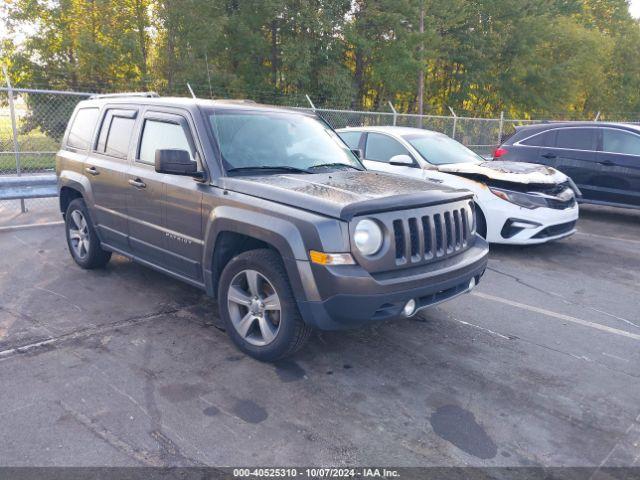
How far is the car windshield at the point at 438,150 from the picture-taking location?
25.2ft

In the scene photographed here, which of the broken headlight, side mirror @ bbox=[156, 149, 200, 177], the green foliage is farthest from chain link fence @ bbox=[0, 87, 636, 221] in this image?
side mirror @ bbox=[156, 149, 200, 177]

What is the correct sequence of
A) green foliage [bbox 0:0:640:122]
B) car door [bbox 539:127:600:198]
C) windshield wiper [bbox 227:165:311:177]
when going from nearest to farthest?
windshield wiper [bbox 227:165:311:177]
car door [bbox 539:127:600:198]
green foliage [bbox 0:0:640:122]

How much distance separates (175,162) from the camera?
156 inches

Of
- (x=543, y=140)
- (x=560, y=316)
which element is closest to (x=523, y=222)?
(x=560, y=316)

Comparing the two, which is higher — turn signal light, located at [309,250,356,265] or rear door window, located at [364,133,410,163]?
rear door window, located at [364,133,410,163]

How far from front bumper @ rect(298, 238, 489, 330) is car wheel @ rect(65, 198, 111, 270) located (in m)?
3.17

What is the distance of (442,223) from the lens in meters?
3.81

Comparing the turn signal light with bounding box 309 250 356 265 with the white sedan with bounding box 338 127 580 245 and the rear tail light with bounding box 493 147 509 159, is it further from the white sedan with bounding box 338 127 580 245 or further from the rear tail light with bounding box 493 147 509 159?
the rear tail light with bounding box 493 147 509 159

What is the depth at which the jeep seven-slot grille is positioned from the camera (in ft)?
11.6

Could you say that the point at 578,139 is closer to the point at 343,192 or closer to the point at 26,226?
the point at 343,192

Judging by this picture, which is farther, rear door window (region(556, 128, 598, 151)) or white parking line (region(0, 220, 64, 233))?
rear door window (region(556, 128, 598, 151))

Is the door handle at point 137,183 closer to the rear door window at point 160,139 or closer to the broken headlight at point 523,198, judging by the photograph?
the rear door window at point 160,139

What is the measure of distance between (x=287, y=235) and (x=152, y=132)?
2.01 m

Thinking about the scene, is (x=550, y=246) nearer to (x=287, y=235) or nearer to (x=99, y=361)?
(x=287, y=235)
